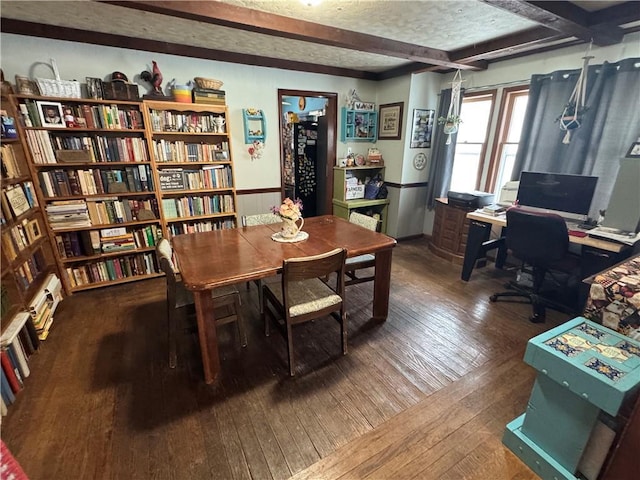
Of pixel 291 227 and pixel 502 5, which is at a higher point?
pixel 502 5

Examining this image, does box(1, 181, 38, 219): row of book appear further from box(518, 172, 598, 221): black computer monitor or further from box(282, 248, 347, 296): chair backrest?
box(518, 172, 598, 221): black computer monitor

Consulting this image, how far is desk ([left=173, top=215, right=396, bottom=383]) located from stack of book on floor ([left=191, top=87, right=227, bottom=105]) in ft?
4.91

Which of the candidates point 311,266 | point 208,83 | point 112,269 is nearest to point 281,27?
point 208,83

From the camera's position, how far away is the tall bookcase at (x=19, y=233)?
1.99 meters

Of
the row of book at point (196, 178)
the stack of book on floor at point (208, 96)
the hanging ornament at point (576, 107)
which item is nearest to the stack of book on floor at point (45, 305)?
the row of book at point (196, 178)

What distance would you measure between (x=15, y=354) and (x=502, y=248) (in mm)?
4356

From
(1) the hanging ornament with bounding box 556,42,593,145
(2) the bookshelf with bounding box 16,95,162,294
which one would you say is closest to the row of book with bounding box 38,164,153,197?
(2) the bookshelf with bounding box 16,95,162,294

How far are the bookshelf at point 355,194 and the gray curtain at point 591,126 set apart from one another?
1811mm

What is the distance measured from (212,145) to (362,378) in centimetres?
278

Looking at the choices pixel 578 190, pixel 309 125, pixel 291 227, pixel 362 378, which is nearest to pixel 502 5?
pixel 578 190

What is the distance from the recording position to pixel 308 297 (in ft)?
6.45

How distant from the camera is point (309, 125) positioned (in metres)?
4.76

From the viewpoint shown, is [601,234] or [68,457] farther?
[601,234]

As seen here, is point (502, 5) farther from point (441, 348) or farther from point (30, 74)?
point (30, 74)
